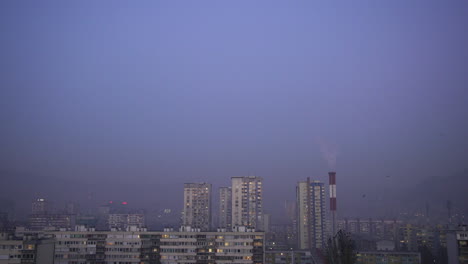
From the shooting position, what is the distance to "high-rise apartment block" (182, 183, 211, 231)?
67.2 meters

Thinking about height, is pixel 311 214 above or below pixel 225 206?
below

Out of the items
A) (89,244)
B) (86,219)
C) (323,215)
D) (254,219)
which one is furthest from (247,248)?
(86,219)

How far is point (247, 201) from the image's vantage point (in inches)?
2702

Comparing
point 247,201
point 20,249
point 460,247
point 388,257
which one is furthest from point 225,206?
point 20,249

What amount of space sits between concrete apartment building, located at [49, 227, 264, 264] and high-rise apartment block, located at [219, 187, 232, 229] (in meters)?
33.5

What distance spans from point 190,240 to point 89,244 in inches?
340

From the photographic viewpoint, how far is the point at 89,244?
37.3m

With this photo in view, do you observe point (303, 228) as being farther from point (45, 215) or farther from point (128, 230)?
point (45, 215)

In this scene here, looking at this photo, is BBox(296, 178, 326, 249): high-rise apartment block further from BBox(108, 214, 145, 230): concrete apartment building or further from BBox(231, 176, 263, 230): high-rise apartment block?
BBox(108, 214, 145, 230): concrete apartment building

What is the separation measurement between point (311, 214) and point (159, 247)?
3819 cm

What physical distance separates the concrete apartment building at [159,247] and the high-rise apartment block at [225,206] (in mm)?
33471

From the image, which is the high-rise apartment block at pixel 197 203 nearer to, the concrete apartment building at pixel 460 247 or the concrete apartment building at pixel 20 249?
the concrete apartment building at pixel 20 249

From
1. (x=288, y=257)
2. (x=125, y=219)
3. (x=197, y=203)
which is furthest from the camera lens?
(x=125, y=219)

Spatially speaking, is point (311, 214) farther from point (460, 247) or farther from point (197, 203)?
point (460, 247)
